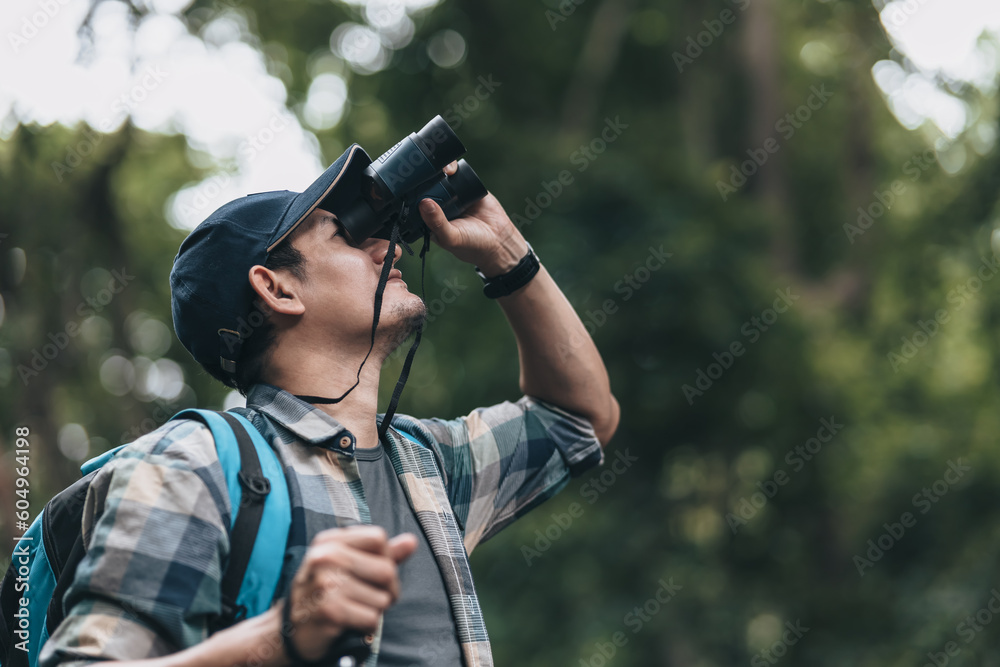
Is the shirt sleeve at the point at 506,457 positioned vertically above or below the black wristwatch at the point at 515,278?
below

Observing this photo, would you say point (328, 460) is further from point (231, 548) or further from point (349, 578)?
point (349, 578)

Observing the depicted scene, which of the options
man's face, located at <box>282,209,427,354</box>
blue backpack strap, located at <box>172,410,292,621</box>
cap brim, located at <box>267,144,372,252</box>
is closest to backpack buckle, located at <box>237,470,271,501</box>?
blue backpack strap, located at <box>172,410,292,621</box>

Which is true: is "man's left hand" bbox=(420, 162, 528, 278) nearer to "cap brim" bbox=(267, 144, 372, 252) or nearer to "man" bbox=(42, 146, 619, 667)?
A: "man" bbox=(42, 146, 619, 667)

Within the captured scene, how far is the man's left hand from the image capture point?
7.39 ft

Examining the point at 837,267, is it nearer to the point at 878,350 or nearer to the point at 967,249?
the point at 878,350

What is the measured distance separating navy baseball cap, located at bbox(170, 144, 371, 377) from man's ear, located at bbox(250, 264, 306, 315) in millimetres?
25

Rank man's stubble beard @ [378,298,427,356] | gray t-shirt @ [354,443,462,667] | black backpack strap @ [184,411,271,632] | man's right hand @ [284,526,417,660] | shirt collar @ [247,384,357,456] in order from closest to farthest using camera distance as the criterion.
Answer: man's right hand @ [284,526,417,660] → black backpack strap @ [184,411,271,632] → gray t-shirt @ [354,443,462,667] → shirt collar @ [247,384,357,456] → man's stubble beard @ [378,298,427,356]

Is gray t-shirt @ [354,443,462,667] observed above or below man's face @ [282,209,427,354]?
below

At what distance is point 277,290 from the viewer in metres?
2.09

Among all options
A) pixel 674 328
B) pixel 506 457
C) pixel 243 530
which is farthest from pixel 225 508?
pixel 674 328

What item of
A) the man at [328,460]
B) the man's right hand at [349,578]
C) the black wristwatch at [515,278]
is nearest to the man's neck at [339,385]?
the man at [328,460]

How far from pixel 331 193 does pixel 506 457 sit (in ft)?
2.50

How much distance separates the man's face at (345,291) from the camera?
208cm

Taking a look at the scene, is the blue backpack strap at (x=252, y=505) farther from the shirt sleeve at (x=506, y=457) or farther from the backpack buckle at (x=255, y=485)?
the shirt sleeve at (x=506, y=457)
